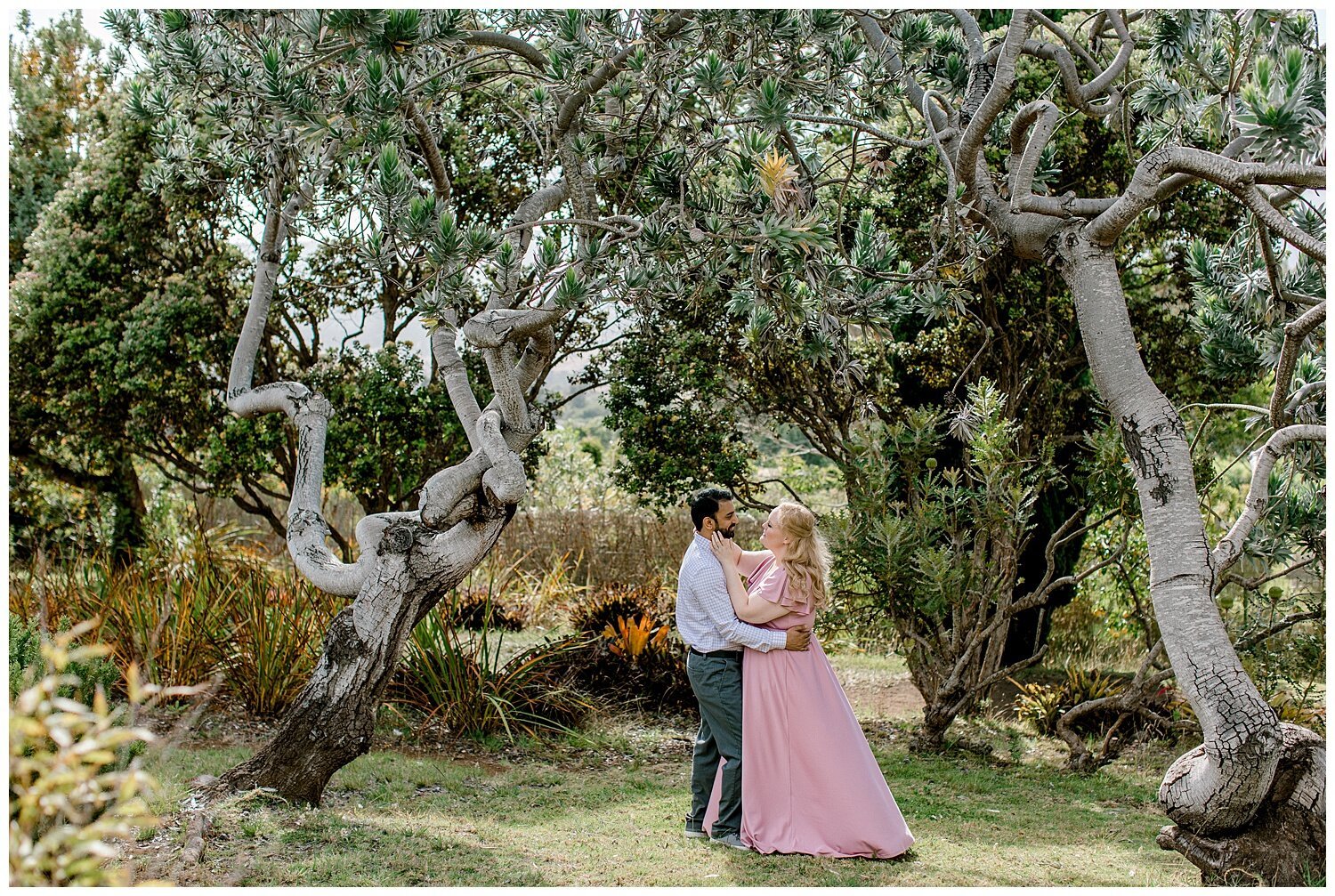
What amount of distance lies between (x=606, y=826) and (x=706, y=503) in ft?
5.86

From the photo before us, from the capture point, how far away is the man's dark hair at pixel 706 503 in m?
5.31

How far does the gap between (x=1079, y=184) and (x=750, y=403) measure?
3270 mm

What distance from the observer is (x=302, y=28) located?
4398 millimetres

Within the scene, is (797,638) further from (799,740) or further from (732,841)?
(732,841)

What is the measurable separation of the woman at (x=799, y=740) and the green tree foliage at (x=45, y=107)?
39.4ft

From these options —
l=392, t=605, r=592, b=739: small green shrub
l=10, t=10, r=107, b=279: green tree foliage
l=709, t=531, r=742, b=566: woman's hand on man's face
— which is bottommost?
l=392, t=605, r=592, b=739: small green shrub

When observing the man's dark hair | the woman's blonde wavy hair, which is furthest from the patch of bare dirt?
the man's dark hair

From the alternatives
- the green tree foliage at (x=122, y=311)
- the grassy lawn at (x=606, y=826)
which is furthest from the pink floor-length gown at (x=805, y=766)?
the green tree foliage at (x=122, y=311)

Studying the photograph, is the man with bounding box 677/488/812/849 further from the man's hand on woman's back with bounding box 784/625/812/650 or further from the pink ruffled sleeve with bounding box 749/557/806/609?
the pink ruffled sleeve with bounding box 749/557/806/609

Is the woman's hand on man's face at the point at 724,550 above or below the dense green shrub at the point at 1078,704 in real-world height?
above

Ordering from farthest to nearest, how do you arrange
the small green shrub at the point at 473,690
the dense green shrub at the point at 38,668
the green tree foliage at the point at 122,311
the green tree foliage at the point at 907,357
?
the green tree foliage at the point at 122,311 < the green tree foliage at the point at 907,357 < the small green shrub at the point at 473,690 < the dense green shrub at the point at 38,668

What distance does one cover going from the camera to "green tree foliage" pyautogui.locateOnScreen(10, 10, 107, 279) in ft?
46.5

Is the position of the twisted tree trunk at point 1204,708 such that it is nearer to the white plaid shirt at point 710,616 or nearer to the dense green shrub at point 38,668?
the white plaid shirt at point 710,616

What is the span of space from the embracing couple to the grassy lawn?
165mm
